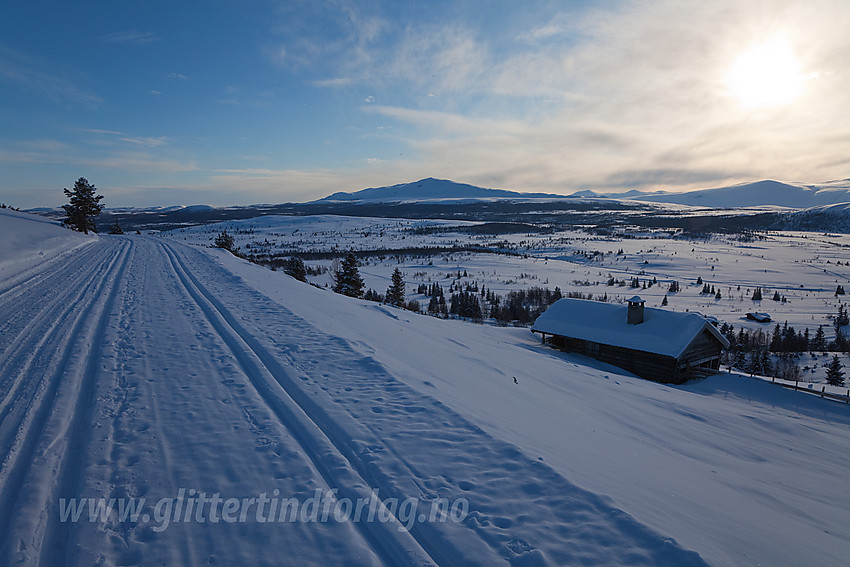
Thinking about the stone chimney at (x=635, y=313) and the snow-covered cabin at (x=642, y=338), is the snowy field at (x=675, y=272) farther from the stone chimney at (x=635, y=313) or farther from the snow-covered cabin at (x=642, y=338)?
the stone chimney at (x=635, y=313)

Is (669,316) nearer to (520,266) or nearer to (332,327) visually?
(332,327)

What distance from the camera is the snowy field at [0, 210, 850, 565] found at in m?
4.02

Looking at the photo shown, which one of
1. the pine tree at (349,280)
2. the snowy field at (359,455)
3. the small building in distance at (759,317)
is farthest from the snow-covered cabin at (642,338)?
the small building in distance at (759,317)

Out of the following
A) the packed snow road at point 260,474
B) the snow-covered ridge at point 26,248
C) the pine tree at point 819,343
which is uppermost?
the snow-covered ridge at point 26,248

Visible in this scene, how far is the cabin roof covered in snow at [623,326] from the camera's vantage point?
62.6 feet

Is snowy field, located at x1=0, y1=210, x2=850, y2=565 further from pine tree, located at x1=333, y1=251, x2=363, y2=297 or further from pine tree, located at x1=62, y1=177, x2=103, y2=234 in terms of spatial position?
pine tree, located at x1=62, y1=177, x2=103, y2=234

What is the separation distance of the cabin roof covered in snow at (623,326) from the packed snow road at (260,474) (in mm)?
16124

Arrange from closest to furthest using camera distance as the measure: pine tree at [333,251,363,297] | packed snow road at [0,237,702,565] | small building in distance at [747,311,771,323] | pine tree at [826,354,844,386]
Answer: packed snow road at [0,237,702,565], pine tree at [826,354,844,386], pine tree at [333,251,363,297], small building in distance at [747,311,771,323]

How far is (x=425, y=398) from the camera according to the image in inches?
288

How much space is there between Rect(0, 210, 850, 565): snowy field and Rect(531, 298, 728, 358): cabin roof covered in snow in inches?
282

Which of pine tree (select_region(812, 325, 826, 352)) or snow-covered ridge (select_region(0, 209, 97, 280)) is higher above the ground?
snow-covered ridge (select_region(0, 209, 97, 280))

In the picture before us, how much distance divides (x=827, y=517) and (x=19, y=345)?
1535 cm

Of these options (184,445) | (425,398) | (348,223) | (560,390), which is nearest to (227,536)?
(184,445)

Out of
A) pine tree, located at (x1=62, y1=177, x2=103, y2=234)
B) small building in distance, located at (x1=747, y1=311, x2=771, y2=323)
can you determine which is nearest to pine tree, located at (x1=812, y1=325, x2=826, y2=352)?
small building in distance, located at (x1=747, y1=311, x2=771, y2=323)
